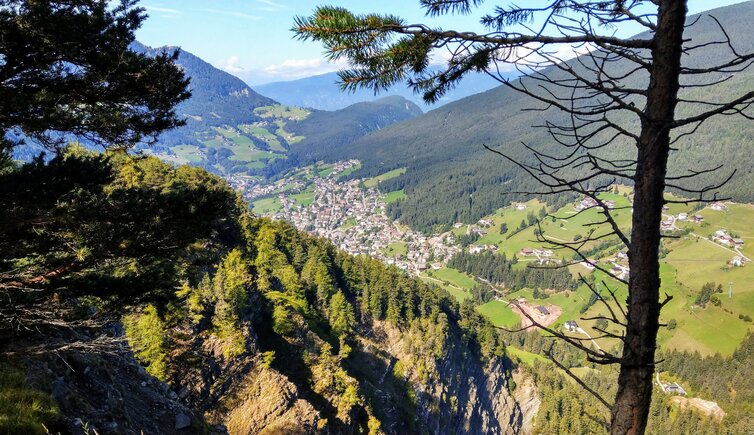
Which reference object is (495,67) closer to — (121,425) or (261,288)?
(121,425)

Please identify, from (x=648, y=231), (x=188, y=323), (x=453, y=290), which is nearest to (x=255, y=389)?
(x=188, y=323)

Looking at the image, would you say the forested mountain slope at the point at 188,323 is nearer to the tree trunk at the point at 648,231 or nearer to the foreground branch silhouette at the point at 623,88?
the foreground branch silhouette at the point at 623,88

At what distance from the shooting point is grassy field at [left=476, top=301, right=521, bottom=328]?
303 feet

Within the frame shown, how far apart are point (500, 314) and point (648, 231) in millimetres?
100050

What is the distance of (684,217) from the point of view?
12912 centimetres

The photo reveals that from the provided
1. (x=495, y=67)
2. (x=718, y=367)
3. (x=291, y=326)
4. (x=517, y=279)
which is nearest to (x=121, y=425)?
(x=495, y=67)

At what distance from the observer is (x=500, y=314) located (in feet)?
315

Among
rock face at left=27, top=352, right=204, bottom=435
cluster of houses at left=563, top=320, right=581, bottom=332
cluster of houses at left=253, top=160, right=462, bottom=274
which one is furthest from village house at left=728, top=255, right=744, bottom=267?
rock face at left=27, top=352, right=204, bottom=435

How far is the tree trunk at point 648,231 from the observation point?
2807 millimetres

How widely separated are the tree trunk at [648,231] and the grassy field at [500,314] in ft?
302

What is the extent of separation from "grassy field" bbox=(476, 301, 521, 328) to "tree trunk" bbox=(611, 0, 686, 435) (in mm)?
92145

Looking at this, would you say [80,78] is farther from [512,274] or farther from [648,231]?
[512,274]

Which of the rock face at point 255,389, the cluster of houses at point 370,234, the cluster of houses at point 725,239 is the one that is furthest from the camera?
the cluster of houses at point 370,234

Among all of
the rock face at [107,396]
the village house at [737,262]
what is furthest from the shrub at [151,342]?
the village house at [737,262]
